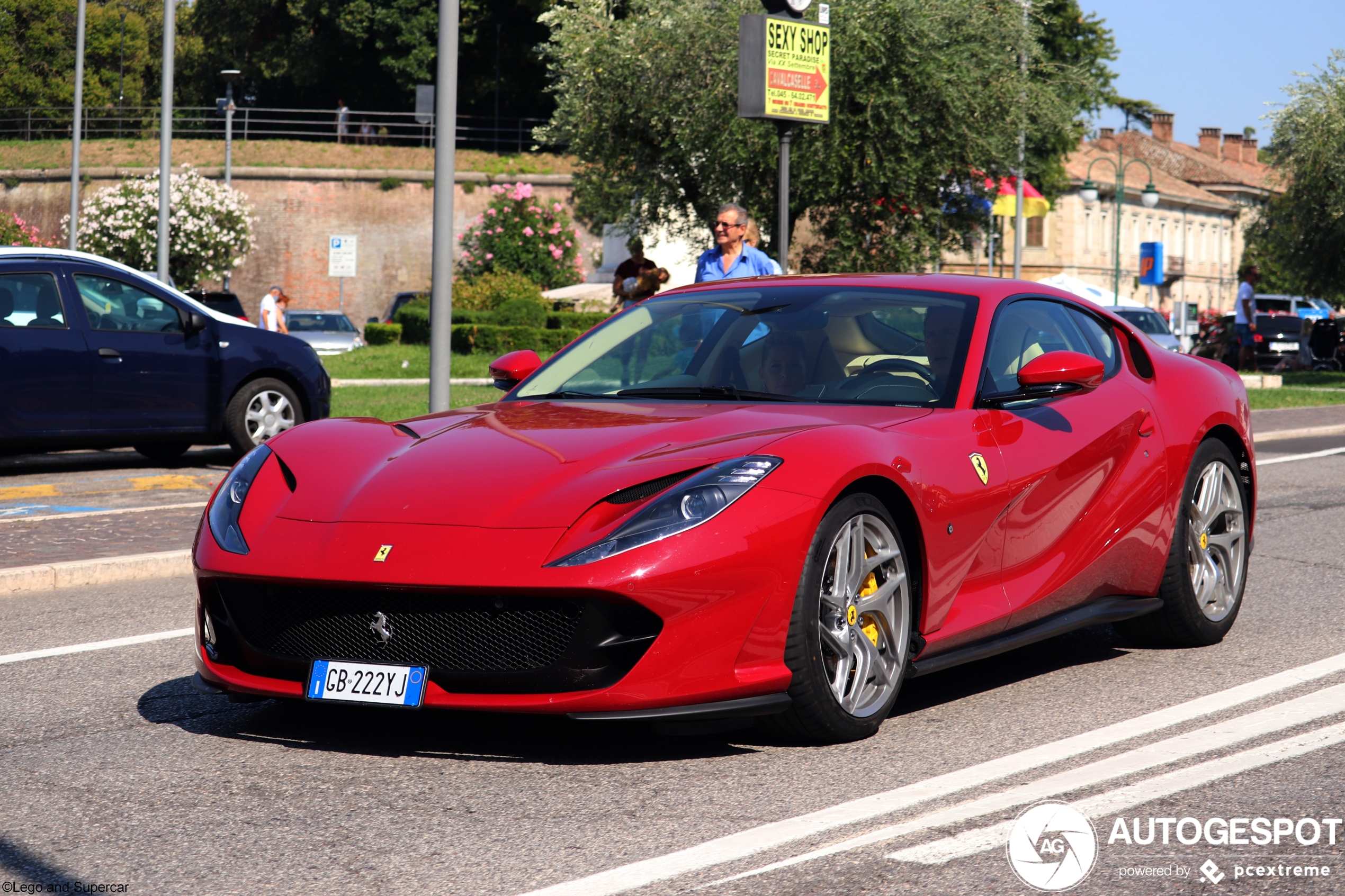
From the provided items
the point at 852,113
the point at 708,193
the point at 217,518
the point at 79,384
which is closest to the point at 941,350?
the point at 217,518

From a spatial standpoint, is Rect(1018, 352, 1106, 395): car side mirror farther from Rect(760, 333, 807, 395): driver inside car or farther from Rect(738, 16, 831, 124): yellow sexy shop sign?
Rect(738, 16, 831, 124): yellow sexy shop sign

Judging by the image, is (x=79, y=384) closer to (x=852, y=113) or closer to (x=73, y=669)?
(x=73, y=669)

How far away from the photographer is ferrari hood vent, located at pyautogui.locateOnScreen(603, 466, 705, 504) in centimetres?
441

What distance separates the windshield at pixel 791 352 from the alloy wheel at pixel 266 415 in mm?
7470

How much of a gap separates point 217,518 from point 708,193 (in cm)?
2269

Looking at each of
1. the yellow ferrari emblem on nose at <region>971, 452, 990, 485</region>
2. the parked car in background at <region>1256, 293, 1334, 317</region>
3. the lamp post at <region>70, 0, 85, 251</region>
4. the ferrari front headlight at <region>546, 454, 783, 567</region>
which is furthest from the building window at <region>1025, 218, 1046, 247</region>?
the ferrari front headlight at <region>546, 454, 783, 567</region>

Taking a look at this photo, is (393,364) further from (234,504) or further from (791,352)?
(234,504)

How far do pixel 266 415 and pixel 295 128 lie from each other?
55.2 meters

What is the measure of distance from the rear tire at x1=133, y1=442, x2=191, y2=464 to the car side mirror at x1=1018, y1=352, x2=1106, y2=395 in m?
9.32

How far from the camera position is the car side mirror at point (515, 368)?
6.12 m

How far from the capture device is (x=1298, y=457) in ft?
50.1

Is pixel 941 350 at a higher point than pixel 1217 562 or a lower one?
higher

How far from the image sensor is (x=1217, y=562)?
256 inches

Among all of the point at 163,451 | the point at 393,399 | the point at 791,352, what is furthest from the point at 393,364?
the point at 791,352
